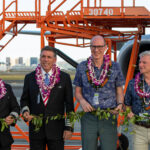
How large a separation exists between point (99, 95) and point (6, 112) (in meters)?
1.18

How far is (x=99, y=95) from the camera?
146 inches

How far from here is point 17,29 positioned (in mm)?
10414

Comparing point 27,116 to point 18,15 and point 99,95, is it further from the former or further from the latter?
point 18,15

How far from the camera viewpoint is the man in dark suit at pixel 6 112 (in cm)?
362

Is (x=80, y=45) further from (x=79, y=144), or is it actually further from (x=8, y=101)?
(x=8, y=101)

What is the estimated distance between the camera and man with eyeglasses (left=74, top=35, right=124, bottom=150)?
146 inches

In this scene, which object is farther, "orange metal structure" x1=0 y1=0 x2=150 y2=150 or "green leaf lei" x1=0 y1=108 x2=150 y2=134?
"orange metal structure" x1=0 y1=0 x2=150 y2=150

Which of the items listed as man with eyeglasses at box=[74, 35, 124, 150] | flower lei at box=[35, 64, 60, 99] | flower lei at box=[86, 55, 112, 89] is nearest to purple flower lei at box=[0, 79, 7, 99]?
flower lei at box=[35, 64, 60, 99]

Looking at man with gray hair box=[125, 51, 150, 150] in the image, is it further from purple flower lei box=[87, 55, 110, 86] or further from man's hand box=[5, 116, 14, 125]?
man's hand box=[5, 116, 14, 125]

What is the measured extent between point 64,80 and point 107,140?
951mm

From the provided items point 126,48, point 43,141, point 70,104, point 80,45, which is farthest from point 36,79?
point 126,48

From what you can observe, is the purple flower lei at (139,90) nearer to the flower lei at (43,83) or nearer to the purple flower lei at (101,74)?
the purple flower lei at (101,74)

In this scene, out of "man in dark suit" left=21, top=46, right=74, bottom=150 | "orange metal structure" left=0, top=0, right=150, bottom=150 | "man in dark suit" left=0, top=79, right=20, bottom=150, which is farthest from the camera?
"orange metal structure" left=0, top=0, right=150, bottom=150

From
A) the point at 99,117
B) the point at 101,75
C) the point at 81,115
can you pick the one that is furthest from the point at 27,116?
the point at 101,75
